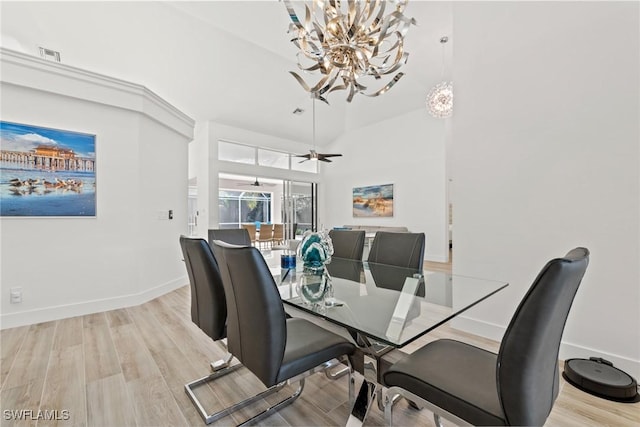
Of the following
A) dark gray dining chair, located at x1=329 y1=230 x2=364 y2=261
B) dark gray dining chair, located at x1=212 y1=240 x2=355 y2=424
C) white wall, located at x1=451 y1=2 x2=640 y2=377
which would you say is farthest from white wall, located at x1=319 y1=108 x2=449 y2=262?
dark gray dining chair, located at x1=212 y1=240 x2=355 y2=424

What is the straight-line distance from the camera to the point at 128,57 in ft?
13.6

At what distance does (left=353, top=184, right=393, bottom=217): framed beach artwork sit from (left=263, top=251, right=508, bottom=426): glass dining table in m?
5.04

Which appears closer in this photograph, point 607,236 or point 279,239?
point 607,236

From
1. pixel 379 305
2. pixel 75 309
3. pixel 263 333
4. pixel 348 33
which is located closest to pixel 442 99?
pixel 348 33

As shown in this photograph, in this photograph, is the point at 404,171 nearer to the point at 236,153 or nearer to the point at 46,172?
the point at 236,153

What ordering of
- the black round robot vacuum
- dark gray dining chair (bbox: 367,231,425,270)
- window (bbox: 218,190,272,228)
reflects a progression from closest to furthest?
the black round robot vacuum < dark gray dining chair (bbox: 367,231,425,270) < window (bbox: 218,190,272,228)

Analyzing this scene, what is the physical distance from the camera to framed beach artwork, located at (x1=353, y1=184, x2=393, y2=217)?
714 centimetres

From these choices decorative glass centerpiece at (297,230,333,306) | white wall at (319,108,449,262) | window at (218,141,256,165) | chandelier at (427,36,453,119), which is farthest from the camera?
window at (218,141,256,165)

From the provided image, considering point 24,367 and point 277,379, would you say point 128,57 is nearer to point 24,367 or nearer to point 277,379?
point 24,367

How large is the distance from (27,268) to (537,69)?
486 cm

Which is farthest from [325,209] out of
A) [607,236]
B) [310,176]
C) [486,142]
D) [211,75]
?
[607,236]

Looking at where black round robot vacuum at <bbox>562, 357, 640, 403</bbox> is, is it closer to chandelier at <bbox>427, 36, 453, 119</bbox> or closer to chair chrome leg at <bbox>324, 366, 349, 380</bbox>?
chair chrome leg at <bbox>324, 366, 349, 380</bbox>

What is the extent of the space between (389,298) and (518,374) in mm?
806

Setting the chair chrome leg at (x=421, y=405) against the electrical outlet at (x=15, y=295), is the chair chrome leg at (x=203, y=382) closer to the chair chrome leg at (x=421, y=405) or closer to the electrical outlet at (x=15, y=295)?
the chair chrome leg at (x=421, y=405)
